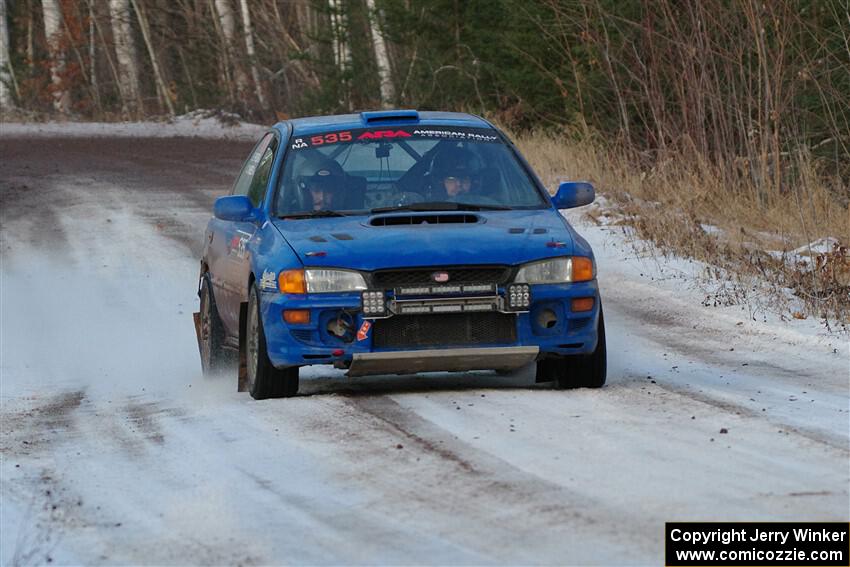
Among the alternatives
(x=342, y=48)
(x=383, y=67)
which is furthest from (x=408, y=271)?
(x=342, y=48)

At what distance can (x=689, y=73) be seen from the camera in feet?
61.5

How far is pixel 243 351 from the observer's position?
379 inches

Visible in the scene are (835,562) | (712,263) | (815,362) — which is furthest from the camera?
(712,263)

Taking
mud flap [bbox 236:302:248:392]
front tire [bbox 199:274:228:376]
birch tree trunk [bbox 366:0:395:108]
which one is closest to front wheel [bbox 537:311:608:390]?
mud flap [bbox 236:302:248:392]

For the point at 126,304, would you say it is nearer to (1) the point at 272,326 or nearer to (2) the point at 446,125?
(2) the point at 446,125

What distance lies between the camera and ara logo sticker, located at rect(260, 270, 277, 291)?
888 cm

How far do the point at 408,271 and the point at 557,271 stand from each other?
770 mm

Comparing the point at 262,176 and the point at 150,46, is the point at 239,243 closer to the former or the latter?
the point at 262,176

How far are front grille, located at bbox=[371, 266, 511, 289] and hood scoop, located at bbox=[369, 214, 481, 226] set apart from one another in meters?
0.63

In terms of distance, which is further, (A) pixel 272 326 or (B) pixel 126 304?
(B) pixel 126 304

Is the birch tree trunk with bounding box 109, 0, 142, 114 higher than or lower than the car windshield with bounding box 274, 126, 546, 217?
higher

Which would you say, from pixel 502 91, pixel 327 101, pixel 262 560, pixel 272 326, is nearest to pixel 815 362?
pixel 272 326

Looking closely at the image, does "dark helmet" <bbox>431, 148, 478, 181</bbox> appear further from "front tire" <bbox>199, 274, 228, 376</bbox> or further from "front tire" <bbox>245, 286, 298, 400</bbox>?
"front tire" <bbox>199, 274, 228, 376</bbox>

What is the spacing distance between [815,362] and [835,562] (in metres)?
4.93
